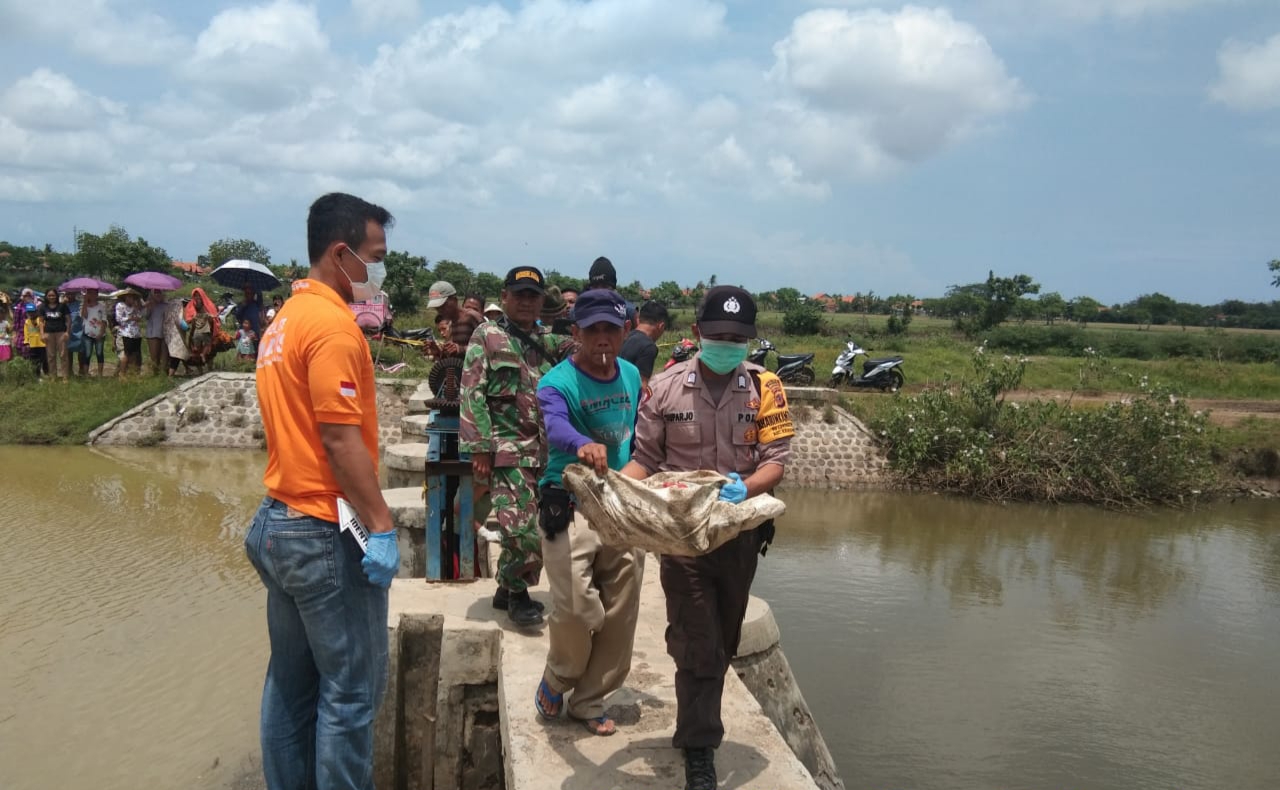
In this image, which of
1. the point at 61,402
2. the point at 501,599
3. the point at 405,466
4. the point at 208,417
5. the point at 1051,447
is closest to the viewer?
the point at 501,599

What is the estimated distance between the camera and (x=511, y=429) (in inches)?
172

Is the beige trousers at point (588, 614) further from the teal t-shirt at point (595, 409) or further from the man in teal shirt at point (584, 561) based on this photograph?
the teal t-shirt at point (595, 409)

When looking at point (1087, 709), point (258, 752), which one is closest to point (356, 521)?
point (258, 752)

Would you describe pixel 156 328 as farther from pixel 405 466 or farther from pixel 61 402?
pixel 405 466

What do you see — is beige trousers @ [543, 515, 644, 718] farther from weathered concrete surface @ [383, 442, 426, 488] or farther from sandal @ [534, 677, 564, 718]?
weathered concrete surface @ [383, 442, 426, 488]

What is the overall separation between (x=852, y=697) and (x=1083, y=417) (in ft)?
27.3

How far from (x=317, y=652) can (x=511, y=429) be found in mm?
1831

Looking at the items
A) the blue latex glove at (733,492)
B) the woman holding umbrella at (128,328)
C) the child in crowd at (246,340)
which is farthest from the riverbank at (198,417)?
the blue latex glove at (733,492)

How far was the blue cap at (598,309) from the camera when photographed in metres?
3.45

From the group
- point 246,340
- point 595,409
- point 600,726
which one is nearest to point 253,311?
point 246,340

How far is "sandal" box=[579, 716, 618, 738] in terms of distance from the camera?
341 cm

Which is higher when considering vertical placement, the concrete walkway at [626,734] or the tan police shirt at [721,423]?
the tan police shirt at [721,423]

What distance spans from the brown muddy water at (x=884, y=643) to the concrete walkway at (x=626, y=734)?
1709 millimetres

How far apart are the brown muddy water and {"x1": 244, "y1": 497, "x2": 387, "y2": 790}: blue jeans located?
2.24 metres
